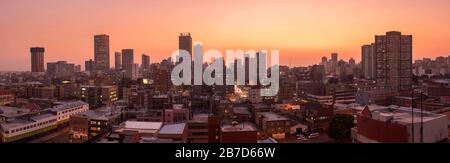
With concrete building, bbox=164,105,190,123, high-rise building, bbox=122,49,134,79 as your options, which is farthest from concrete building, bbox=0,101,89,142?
high-rise building, bbox=122,49,134,79

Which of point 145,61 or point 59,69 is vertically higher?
point 145,61

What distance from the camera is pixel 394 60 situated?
16.3m

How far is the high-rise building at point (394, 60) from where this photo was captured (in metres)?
15.9

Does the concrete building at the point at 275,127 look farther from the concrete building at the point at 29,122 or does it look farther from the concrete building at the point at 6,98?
the concrete building at the point at 6,98

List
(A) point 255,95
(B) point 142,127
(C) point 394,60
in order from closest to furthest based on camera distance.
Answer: (B) point 142,127, (A) point 255,95, (C) point 394,60

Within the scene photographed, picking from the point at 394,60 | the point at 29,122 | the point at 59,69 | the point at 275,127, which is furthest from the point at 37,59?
the point at 394,60

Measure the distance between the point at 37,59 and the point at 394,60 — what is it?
2115cm

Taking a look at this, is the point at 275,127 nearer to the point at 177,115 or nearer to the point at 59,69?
the point at 177,115

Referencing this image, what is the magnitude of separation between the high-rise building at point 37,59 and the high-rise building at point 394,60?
19614 millimetres

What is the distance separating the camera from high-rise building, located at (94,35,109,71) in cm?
3125

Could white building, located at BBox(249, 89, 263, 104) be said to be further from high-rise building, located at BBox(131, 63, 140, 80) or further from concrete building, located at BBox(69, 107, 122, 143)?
high-rise building, located at BBox(131, 63, 140, 80)

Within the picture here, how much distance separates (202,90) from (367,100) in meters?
7.21
